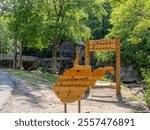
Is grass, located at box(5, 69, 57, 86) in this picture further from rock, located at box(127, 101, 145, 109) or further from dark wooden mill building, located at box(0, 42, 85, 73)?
dark wooden mill building, located at box(0, 42, 85, 73)

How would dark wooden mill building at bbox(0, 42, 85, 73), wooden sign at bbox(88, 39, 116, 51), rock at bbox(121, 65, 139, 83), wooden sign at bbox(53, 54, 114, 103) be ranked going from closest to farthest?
wooden sign at bbox(53, 54, 114, 103)
wooden sign at bbox(88, 39, 116, 51)
rock at bbox(121, 65, 139, 83)
dark wooden mill building at bbox(0, 42, 85, 73)

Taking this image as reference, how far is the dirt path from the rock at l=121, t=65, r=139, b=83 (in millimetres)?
16531

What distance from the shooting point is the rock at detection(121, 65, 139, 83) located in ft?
109

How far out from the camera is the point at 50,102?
1309cm

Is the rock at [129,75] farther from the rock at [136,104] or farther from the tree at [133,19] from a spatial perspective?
the rock at [136,104]

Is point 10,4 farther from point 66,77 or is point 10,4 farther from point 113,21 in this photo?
point 66,77

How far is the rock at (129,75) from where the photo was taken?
3316 cm

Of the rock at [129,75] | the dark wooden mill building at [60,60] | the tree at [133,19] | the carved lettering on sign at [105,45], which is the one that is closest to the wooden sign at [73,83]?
the carved lettering on sign at [105,45]

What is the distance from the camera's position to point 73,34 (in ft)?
97.7

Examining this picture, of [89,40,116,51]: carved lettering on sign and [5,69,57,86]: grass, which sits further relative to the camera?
[5,69,57,86]: grass

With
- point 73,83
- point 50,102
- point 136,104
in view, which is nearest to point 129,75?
point 136,104

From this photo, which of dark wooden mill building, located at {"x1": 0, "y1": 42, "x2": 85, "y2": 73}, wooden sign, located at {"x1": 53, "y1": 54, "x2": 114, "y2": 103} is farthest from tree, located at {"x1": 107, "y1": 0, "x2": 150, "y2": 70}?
dark wooden mill building, located at {"x1": 0, "y1": 42, "x2": 85, "y2": 73}

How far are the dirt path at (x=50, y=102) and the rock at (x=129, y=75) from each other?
1653 cm

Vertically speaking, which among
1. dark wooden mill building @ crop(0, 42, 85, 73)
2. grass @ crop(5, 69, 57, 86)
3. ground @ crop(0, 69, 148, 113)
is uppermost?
dark wooden mill building @ crop(0, 42, 85, 73)
